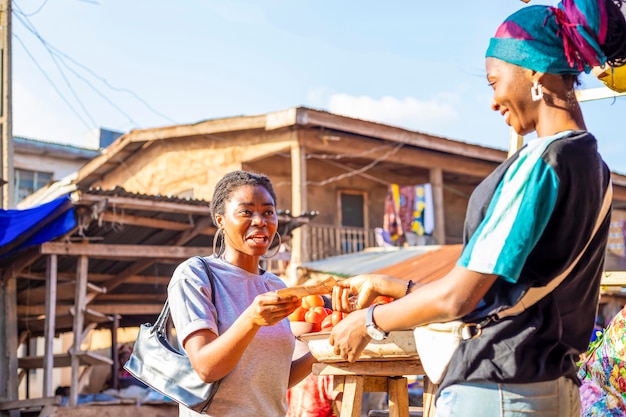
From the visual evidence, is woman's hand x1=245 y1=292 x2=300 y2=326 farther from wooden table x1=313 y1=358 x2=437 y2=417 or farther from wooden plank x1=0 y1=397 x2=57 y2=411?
wooden plank x1=0 y1=397 x2=57 y2=411

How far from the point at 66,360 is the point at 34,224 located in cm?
226

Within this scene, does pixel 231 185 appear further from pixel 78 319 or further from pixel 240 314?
pixel 78 319

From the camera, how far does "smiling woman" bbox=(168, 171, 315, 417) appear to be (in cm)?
227

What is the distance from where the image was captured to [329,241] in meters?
15.6

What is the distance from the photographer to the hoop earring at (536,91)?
1.78m

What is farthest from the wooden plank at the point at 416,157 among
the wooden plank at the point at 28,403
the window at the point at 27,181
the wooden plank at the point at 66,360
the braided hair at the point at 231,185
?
the braided hair at the point at 231,185

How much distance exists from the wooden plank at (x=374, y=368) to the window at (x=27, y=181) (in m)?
21.2

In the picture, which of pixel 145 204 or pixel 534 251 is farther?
pixel 145 204

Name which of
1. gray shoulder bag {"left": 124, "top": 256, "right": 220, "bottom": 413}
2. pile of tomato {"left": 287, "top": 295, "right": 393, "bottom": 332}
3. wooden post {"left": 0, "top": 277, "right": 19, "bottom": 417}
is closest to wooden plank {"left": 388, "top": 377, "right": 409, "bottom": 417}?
pile of tomato {"left": 287, "top": 295, "right": 393, "bottom": 332}

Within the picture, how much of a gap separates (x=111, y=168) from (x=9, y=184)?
31.0ft

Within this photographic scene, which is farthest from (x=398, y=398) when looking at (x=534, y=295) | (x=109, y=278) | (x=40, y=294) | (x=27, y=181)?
(x=27, y=181)

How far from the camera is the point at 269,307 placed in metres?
2.16

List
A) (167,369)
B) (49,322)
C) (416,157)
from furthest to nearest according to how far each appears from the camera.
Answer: (416,157), (49,322), (167,369)

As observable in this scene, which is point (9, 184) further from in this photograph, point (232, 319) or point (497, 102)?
point (497, 102)
